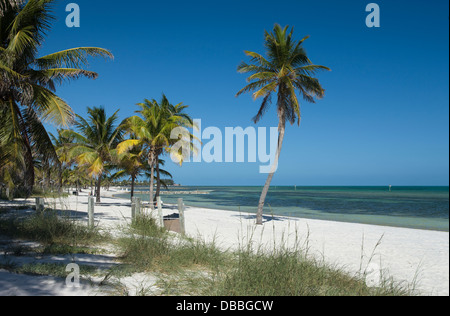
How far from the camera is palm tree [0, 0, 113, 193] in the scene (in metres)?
Answer: 8.61

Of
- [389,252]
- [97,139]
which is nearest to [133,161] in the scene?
[97,139]

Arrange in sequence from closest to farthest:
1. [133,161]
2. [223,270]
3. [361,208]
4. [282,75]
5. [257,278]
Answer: [257,278] → [223,270] → [282,75] → [133,161] → [361,208]

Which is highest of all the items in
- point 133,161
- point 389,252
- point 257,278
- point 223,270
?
point 133,161

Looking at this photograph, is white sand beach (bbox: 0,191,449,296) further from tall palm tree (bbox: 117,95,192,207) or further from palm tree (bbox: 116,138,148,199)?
palm tree (bbox: 116,138,148,199)

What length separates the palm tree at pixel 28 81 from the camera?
861 cm

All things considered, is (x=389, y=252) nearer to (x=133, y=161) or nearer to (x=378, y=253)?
(x=378, y=253)

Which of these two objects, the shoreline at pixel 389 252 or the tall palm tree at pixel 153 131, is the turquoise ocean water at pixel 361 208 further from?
the tall palm tree at pixel 153 131

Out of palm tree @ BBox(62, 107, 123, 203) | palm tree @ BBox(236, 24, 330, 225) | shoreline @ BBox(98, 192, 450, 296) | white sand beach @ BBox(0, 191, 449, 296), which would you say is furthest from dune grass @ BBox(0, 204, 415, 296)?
palm tree @ BBox(62, 107, 123, 203)

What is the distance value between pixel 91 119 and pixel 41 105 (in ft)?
50.9

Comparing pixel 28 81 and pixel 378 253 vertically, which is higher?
pixel 28 81

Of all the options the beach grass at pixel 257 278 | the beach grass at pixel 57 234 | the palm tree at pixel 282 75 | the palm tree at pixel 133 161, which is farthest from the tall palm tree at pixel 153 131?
the beach grass at pixel 257 278

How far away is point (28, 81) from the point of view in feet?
31.4
